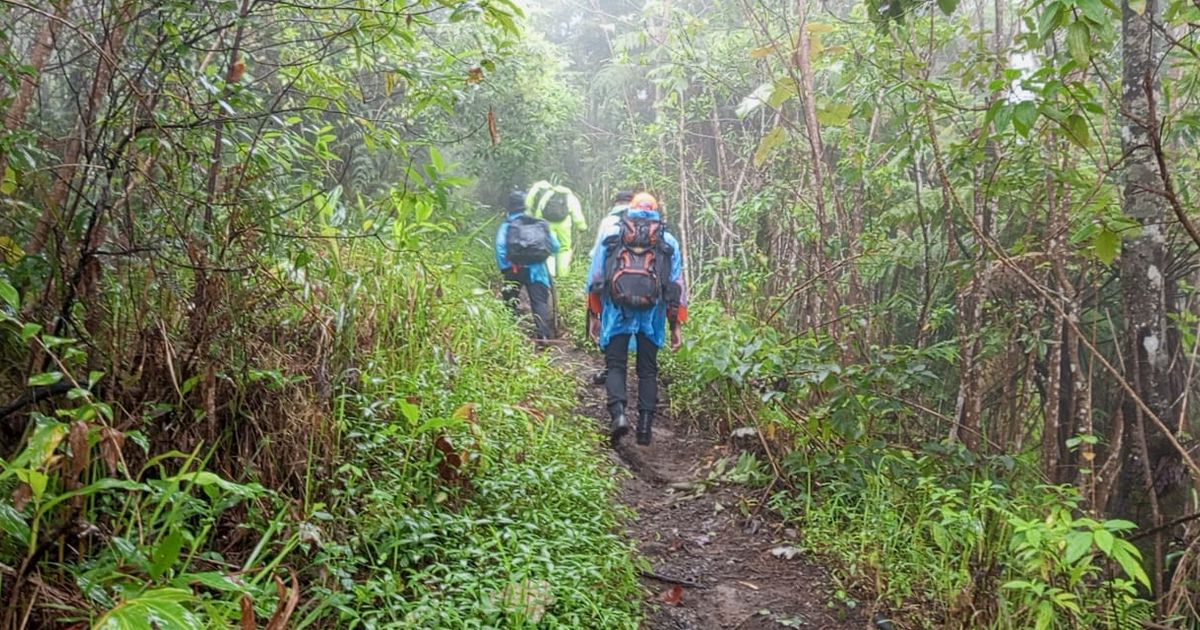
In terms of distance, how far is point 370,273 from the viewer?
480cm

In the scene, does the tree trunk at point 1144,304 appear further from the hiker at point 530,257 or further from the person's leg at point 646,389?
the hiker at point 530,257

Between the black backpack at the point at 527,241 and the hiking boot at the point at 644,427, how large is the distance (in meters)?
2.74

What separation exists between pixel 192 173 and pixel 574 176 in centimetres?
1307

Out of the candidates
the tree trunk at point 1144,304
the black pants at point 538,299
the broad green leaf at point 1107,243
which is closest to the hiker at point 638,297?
the black pants at point 538,299

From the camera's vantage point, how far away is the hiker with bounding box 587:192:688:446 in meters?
5.72

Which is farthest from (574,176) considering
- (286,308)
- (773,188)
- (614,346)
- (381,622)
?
(381,622)

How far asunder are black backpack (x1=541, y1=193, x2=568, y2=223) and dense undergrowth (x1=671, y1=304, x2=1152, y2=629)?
3.81 metres

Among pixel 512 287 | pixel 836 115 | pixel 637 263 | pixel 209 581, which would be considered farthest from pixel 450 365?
pixel 512 287

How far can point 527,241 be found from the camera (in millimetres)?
8117

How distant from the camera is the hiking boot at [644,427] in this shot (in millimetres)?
5965

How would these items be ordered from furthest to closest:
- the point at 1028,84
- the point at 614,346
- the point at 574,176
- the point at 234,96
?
the point at 574,176 → the point at 614,346 → the point at 1028,84 → the point at 234,96

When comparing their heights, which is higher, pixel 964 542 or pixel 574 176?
pixel 574 176

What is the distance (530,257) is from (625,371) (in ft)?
8.39

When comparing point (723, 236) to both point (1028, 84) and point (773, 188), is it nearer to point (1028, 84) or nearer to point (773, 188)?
point (773, 188)
